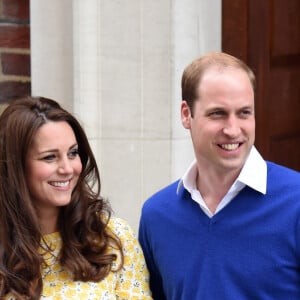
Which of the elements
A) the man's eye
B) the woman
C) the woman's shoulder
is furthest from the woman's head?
the man's eye

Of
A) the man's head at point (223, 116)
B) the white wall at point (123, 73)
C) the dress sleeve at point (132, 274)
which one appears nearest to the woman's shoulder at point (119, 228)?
the dress sleeve at point (132, 274)

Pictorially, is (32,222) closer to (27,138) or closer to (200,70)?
(27,138)

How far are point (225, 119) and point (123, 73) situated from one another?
133 centimetres

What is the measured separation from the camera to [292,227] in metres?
2.65

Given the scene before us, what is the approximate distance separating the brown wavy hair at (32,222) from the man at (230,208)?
10.5 inches

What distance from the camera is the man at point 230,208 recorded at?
2.69 meters

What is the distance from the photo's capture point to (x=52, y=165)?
2889mm

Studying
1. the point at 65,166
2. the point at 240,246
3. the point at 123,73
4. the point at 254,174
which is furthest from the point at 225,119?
the point at 123,73

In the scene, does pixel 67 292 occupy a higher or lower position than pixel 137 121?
lower

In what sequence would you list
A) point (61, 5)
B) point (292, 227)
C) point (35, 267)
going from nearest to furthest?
point (292, 227) → point (35, 267) → point (61, 5)

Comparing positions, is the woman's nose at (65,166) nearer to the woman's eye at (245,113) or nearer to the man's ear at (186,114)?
the man's ear at (186,114)

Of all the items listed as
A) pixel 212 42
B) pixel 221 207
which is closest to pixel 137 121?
pixel 212 42

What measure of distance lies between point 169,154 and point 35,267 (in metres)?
1.26

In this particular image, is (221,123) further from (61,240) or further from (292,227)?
(61,240)
